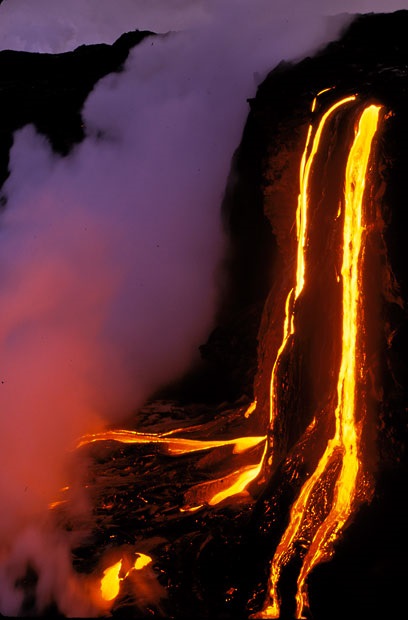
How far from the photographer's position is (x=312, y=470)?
12.6ft

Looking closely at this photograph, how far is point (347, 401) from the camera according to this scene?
12.6ft

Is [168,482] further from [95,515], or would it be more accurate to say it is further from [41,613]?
[41,613]

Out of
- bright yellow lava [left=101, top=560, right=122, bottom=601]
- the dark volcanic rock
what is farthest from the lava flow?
the dark volcanic rock

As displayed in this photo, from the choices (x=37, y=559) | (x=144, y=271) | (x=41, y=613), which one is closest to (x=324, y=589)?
(x=41, y=613)

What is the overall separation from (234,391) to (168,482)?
9.17 ft

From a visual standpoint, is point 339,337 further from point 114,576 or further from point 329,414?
point 114,576

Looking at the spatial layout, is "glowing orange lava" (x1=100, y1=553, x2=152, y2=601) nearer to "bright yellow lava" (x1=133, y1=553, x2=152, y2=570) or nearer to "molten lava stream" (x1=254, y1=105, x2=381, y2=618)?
"bright yellow lava" (x1=133, y1=553, x2=152, y2=570)

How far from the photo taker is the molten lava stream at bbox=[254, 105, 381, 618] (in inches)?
140

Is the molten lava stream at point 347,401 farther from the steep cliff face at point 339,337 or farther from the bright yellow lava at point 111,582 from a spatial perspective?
the bright yellow lava at point 111,582

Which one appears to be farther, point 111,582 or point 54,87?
point 54,87

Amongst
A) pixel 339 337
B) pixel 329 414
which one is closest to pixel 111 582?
pixel 329 414

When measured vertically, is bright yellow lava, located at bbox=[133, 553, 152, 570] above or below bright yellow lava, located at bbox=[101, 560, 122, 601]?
below

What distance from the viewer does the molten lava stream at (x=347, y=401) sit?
355 centimetres

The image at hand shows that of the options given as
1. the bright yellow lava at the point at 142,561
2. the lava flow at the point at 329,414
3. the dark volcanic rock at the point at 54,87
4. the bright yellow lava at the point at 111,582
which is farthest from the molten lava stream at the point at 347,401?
the dark volcanic rock at the point at 54,87
